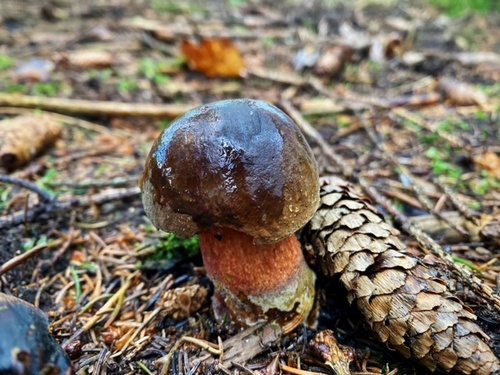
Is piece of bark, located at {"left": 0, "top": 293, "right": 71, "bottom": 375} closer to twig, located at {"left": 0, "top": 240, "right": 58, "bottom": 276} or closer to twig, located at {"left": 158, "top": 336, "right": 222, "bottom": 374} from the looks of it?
twig, located at {"left": 158, "top": 336, "right": 222, "bottom": 374}

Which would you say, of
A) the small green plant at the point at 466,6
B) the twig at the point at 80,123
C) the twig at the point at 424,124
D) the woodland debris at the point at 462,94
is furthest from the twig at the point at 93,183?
the small green plant at the point at 466,6

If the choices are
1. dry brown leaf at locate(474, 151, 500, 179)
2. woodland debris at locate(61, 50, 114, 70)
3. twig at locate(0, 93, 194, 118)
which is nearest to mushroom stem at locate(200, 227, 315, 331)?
dry brown leaf at locate(474, 151, 500, 179)

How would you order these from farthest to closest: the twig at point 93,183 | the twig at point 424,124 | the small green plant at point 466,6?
the small green plant at point 466,6 < the twig at point 424,124 < the twig at point 93,183

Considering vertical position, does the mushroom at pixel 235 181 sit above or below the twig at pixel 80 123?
above

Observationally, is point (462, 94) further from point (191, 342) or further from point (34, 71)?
point (34, 71)

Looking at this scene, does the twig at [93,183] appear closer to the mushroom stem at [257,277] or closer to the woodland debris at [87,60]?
the mushroom stem at [257,277]
